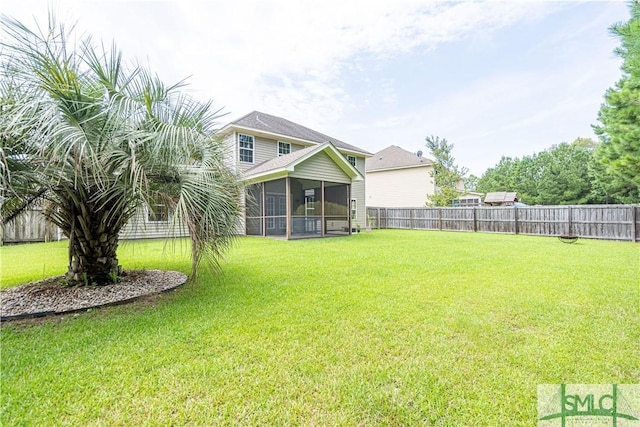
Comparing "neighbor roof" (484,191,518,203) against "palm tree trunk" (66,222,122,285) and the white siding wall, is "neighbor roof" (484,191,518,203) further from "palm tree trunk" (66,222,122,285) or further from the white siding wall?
"palm tree trunk" (66,222,122,285)

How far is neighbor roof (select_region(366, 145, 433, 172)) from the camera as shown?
991 inches

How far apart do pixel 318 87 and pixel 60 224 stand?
14.0 metres

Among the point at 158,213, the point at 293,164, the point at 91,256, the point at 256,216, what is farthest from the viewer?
the point at 256,216

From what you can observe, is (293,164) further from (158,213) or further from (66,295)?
(66,295)

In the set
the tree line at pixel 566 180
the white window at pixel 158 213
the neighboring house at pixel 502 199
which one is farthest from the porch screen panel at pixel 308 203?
the neighboring house at pixel 502 199

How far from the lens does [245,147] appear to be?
46.9 feet

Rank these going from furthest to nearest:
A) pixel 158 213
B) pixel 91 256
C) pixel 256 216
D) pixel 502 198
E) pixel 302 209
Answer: pixel 502 198 < pixel 302 209 < pixel 256 216 < pixel 91 256 < pixel 158 213

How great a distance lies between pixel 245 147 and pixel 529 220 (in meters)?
14.8

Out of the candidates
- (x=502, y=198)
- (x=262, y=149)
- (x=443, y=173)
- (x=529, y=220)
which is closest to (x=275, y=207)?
(x=262, y=149)

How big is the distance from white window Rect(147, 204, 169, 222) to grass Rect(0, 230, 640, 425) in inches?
46.2

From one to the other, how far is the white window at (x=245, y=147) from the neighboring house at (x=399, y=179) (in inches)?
510

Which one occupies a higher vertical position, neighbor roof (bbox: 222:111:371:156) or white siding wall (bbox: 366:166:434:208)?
neighbor roof (bbox: 222:111:371:156)

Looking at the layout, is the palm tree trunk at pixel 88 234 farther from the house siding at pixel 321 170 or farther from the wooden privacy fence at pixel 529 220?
the wooden privacy fence at pixel 529 220

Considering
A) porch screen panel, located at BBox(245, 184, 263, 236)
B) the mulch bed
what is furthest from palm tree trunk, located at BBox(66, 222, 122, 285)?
porch screen panel, located at BBox(245, 184, 263, 236)
